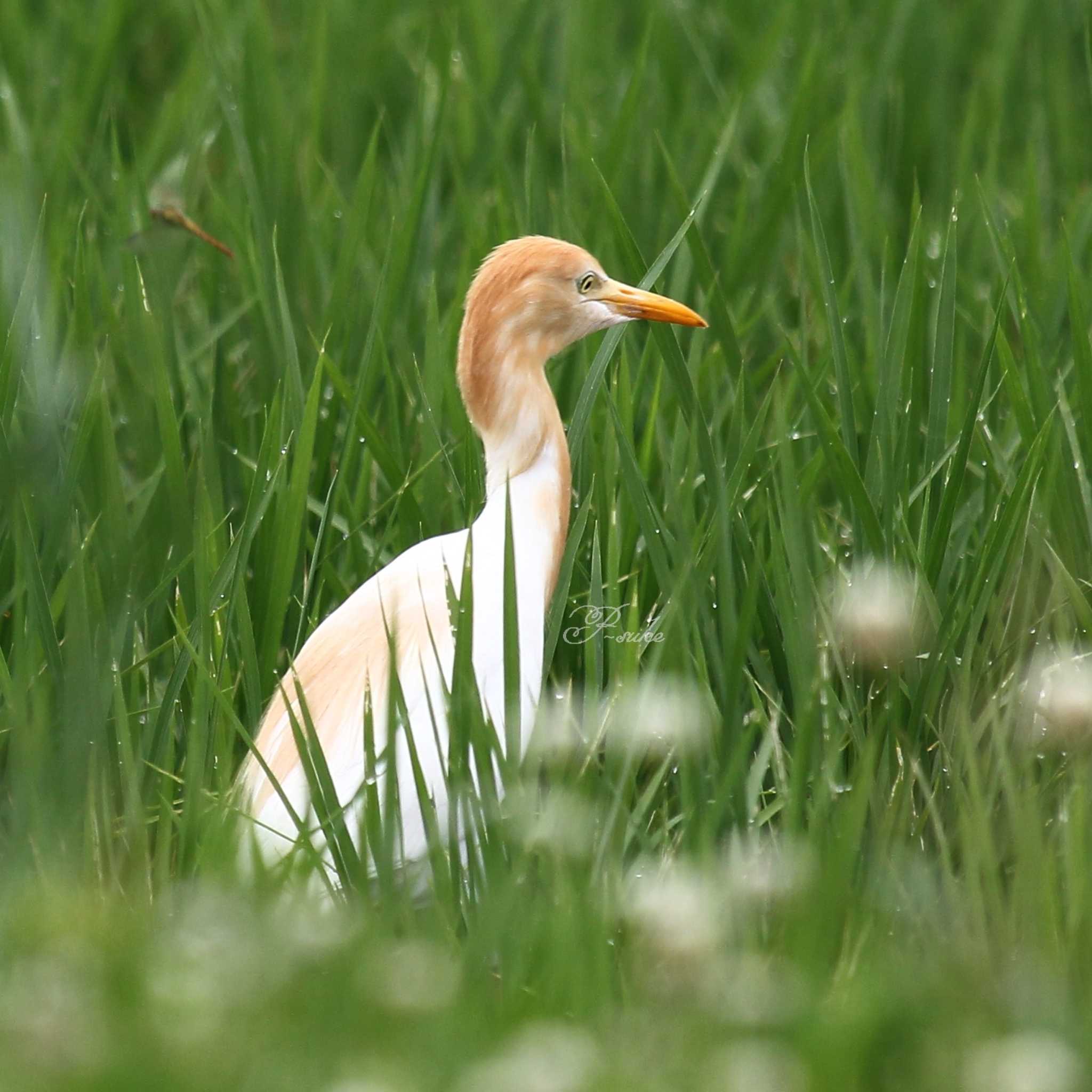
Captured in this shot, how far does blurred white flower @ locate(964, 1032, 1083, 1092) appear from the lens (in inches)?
42.7

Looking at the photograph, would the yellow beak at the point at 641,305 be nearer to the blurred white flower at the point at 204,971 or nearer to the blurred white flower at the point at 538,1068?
the blurred white flower at the point at 204,971

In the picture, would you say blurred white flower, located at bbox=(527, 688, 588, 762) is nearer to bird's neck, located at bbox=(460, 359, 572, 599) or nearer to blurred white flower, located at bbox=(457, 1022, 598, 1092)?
bird's neck, located at bbox=(460, 359, 572, 599)

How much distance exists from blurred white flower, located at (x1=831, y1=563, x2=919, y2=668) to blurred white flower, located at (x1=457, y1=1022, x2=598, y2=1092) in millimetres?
804

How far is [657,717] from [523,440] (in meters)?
0.65

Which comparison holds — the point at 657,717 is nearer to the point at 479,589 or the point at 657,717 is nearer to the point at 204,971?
the point at 479,589

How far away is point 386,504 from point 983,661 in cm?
86

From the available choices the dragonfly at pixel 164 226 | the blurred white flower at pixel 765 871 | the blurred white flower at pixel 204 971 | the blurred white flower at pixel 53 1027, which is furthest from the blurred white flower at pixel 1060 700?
the dragonfly at pixel 164 226

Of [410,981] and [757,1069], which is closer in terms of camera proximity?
[757,1069]

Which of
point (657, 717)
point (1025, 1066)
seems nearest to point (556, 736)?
point (657, 717)

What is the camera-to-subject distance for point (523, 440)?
2.34 m

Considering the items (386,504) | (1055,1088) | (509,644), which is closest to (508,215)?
(386,504)

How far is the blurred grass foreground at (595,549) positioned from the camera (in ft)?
4.31

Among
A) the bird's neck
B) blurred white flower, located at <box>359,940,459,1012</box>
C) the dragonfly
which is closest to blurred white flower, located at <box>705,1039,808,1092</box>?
blurred white flower, located at <box>359,940,459,1012</box>

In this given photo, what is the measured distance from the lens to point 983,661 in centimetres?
223
